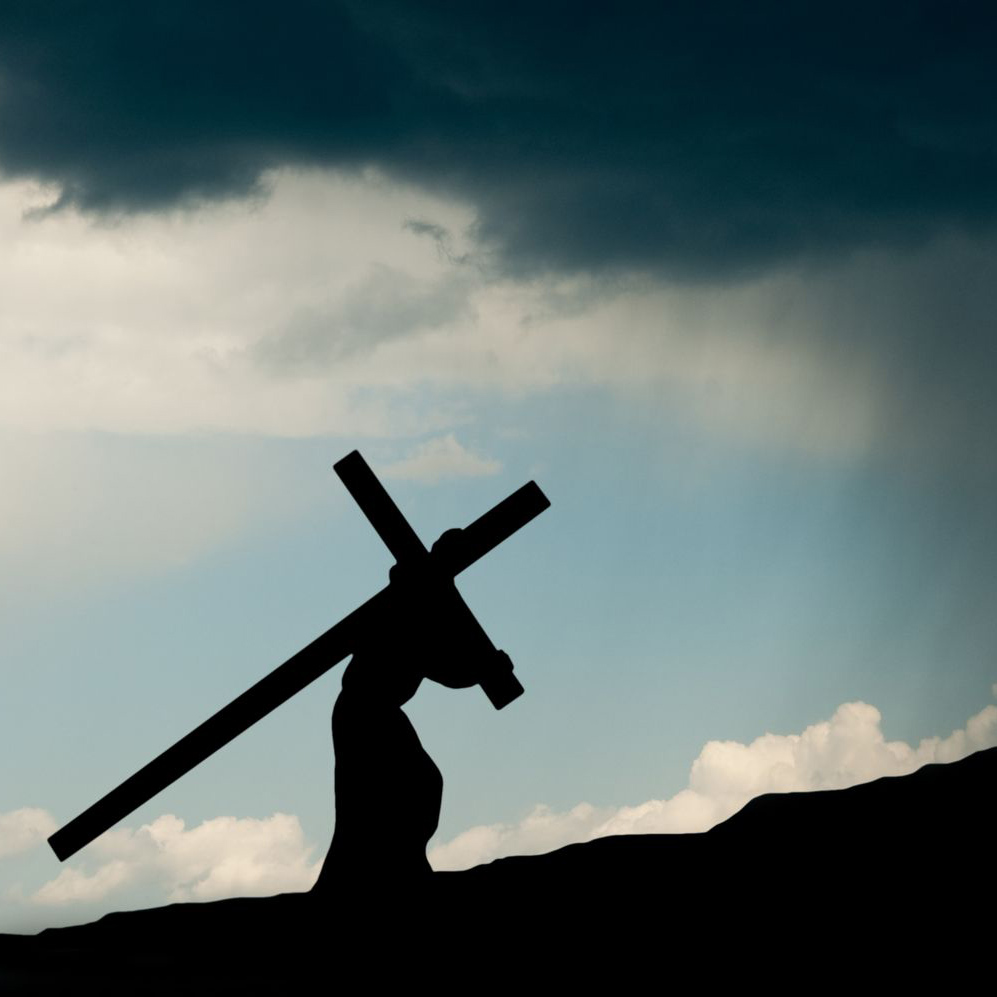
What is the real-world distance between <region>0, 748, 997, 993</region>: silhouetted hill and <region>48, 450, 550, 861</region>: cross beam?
1041 mm

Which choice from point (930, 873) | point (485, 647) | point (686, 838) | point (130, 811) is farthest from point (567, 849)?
point (130, 811)

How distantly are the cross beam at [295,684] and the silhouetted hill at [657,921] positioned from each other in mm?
1041

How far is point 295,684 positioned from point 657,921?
316 centimetres

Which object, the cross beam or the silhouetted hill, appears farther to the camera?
the cross beam

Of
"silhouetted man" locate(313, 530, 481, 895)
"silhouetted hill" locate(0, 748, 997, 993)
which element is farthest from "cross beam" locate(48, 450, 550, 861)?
"silhouetted hill" locate(0, 748, 997, 993)

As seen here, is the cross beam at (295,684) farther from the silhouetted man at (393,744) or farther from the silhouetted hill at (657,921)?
the silhouetted hill at (657,921)

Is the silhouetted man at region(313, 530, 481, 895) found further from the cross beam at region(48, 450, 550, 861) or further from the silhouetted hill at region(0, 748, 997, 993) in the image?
the silhouetted hill at region(0, 748, 997, 993)

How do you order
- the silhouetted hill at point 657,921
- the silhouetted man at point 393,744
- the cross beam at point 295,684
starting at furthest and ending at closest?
the cross beam at point 295,684 → the silhouetted man at point 393,744 → the silhouetted hill at point 657,921

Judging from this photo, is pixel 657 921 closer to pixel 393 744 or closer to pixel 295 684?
pixel 393 744

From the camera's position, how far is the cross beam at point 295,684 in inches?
342

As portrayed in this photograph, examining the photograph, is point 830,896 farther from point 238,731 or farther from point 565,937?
point 238,731

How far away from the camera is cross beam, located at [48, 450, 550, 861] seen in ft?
28.5

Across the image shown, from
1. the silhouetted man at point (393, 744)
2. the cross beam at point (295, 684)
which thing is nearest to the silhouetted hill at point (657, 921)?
the silhouetted man at point (393, 744)

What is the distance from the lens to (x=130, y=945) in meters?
9.38
